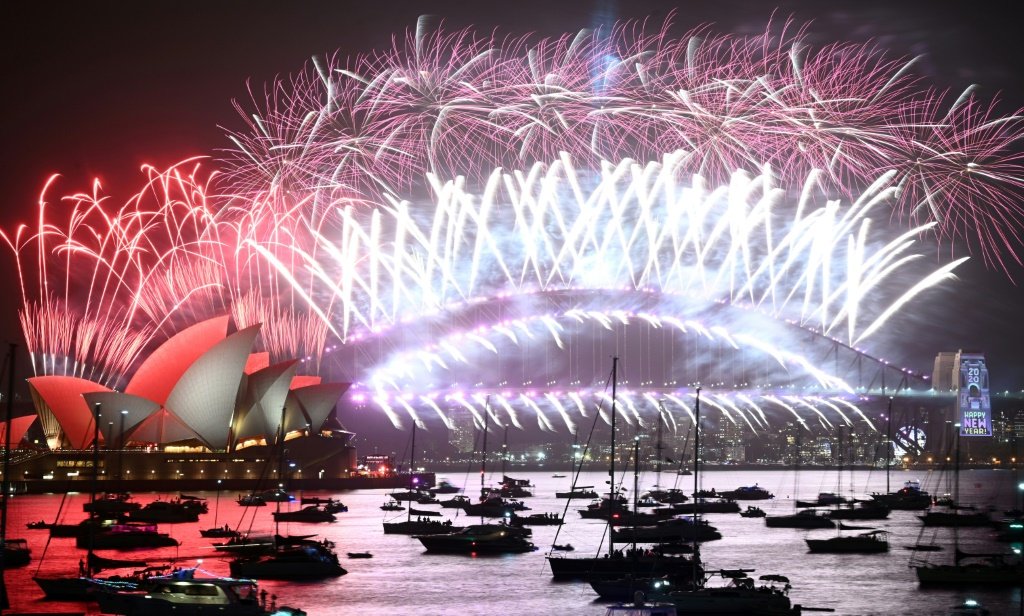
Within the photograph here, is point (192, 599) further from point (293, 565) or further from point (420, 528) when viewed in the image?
point (420, 528)

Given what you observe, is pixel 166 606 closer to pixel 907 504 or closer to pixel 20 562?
pixel 20 562

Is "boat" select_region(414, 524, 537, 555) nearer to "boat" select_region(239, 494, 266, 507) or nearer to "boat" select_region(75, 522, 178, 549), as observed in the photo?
"boat" select_region(75, 522, 178, 549)

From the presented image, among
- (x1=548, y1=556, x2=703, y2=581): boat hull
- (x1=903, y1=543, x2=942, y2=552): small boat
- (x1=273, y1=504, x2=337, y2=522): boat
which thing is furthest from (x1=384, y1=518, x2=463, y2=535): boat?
(x1=903, y1=543, x2=942, y2=552): small boat

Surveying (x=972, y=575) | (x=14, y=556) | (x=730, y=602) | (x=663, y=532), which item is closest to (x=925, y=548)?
(x=972, y=575)

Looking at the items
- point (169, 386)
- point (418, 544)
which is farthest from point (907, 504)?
point (169, 386)

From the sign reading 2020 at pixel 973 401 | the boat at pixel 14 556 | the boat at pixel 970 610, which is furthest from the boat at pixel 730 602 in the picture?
the sign reading 2020 at pixel 973 401

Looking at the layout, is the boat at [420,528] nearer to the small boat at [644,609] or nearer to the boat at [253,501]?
the boat at [253,501]
